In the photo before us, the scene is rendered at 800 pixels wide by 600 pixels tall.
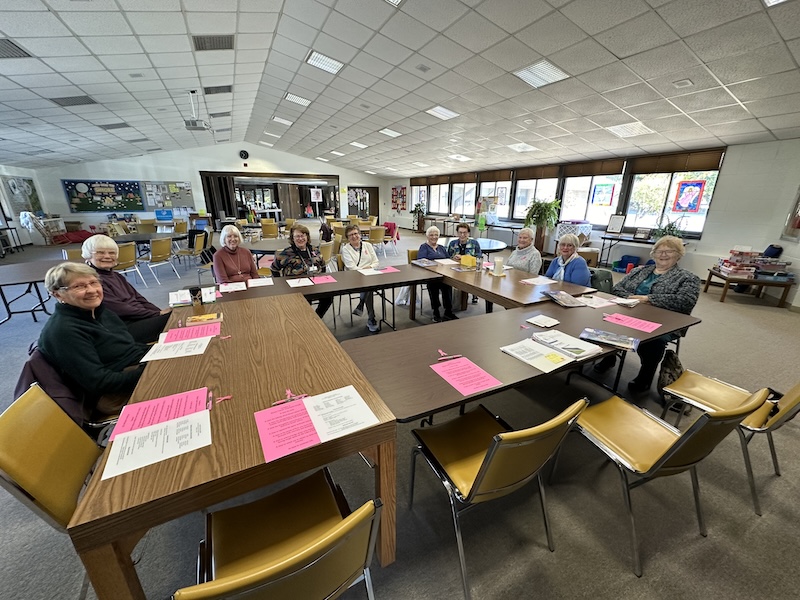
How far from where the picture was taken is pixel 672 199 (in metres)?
6.49

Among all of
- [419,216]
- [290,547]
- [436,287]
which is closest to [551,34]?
[436,287]

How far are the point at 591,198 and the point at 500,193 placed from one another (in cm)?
310

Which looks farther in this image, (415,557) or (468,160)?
(468,160)

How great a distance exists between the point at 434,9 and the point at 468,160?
22.0 ft

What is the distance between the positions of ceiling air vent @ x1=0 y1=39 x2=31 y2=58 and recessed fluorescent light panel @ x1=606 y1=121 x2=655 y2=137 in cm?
766

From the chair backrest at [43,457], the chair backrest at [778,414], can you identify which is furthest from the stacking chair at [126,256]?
the chair backrest at [778,414]

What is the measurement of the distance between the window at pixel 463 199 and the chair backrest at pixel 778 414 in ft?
35.7

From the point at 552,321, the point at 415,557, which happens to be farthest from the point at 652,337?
the point at 415,557

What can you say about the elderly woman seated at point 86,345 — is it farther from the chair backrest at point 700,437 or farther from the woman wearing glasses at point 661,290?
the woman wearing glasses at point 661,290

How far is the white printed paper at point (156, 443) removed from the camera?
0.84 meters

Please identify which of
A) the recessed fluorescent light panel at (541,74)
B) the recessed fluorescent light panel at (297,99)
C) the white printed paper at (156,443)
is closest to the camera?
the white printed paper at (156,443)

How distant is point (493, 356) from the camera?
152 centimetres

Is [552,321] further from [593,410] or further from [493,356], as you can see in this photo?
[493,356]

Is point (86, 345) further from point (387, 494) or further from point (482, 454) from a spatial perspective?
point (482, 454)
